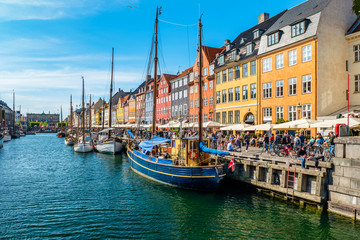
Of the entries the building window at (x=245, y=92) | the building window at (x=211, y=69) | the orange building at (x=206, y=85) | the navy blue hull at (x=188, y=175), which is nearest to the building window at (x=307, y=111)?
the building window at (x=245, y=92)

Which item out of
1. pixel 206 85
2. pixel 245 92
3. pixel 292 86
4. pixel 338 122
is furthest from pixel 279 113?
pixel 206 85

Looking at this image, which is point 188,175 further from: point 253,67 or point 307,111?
point 253,67

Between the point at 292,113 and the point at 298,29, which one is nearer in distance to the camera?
the point at 298,29

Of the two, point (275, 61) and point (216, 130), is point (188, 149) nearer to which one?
point (275, 61)

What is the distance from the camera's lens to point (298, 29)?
30453 millimetres

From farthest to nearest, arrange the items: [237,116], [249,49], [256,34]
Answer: [237,116]
[256,34]
[249,49]

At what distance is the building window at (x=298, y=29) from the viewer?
1177 inches

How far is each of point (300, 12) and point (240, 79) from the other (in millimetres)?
11318

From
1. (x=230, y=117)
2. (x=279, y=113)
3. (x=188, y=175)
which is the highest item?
(x=279, y=113)

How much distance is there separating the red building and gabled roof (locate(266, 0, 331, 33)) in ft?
111

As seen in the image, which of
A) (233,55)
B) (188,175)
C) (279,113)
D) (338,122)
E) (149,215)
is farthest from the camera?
(233,55)

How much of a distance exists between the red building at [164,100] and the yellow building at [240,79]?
21.9 metres

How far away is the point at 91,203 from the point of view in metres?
17.3

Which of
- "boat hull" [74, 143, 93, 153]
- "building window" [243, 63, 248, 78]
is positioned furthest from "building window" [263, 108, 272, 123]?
"boat hull" [74, 143, 93, 153]
